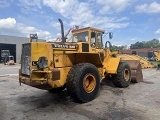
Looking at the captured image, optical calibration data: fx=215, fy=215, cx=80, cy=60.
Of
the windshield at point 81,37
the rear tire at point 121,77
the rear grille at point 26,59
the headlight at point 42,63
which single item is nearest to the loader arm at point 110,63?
the rear tire at point 121,77

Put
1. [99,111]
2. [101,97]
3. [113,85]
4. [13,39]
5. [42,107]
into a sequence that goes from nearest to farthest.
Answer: [99,111]
[42,107]
[101,97]
[113,85]
[13,39]

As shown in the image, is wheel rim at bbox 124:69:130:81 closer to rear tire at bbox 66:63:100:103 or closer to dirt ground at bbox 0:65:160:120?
dirt ground at bbox 0:65:160:120

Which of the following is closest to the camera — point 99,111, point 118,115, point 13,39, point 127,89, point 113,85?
point 118,115

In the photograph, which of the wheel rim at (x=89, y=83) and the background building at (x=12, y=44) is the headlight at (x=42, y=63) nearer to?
the wheel rim at (x=89, y=83)

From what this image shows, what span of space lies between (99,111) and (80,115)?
0.65 metres

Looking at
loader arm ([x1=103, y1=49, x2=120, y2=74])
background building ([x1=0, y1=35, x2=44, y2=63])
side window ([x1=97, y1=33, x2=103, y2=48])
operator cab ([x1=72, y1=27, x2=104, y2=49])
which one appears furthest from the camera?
background building ([x1=0, y1=35, x2=44, y2=63])

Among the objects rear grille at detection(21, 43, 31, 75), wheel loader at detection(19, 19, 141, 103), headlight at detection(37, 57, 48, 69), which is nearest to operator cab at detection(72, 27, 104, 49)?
wheel loader at detection(19, 19, 141, 103)

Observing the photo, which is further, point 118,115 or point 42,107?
point 42,107

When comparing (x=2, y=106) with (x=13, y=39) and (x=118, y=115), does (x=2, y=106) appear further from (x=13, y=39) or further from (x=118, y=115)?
(x=13, y=39)

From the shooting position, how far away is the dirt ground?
570cm

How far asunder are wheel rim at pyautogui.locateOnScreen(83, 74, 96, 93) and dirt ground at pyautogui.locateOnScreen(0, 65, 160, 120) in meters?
0.43

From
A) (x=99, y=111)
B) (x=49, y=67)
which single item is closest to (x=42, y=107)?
(x=49, y=67)

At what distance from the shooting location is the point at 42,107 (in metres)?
6.61

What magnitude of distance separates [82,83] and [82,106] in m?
0.72
